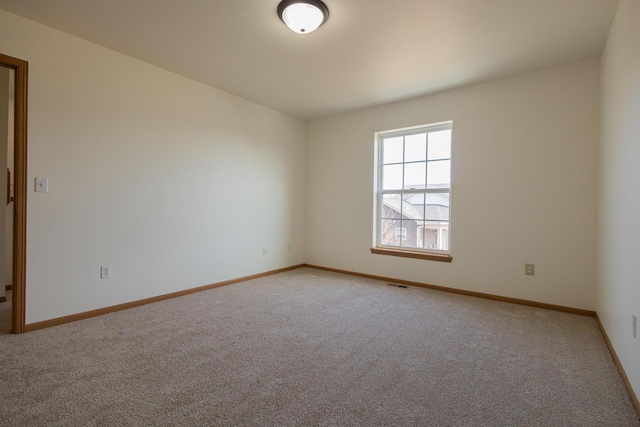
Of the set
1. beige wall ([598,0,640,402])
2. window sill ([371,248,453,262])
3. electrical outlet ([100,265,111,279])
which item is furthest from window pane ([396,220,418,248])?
electrical outlet ([100,265,111,279])

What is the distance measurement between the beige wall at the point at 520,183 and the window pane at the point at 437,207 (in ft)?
A: 0.58

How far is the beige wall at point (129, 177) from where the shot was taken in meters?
2.49

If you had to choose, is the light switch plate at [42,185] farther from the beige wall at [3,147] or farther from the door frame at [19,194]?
the beige wall at [3,147]

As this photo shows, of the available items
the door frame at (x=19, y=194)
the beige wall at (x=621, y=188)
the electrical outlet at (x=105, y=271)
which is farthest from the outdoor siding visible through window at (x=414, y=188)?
the door frame at (x=19, y=194)

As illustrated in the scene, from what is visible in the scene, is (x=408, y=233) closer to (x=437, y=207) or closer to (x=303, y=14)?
(x=437, y=207)

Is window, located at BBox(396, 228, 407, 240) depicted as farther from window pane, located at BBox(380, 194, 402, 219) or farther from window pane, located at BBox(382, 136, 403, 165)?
window pane, located at BBox(382, 136, 403, 165)

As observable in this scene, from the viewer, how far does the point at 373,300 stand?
10.9 ft

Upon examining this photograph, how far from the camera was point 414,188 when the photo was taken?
4098mm

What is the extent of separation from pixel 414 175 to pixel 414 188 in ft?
0.58

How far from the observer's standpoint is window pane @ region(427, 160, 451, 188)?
3.82 metres

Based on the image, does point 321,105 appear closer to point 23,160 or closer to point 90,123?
point 90,123

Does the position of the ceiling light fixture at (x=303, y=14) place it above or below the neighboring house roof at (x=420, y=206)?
above

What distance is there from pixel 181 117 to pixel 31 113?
1.28 m

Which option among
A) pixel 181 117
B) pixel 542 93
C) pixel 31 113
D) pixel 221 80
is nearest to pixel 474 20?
pixel 542 93
